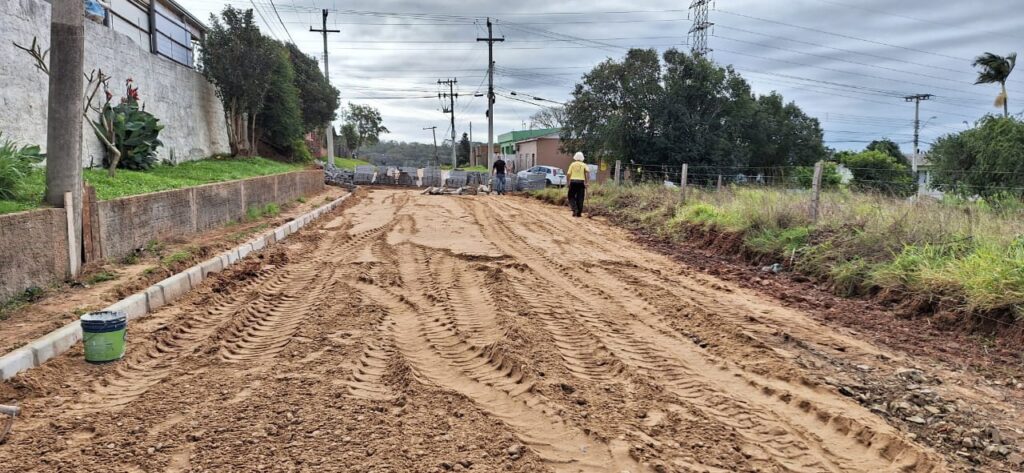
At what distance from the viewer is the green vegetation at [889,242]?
5.78m

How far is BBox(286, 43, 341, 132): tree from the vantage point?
108 feet

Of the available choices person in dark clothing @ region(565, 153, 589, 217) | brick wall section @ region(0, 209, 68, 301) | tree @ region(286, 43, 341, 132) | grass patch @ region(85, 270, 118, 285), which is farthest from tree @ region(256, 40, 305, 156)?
brick wall section @ region(0, 209, 68, 301)

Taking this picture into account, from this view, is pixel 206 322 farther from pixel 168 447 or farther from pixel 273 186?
pixel 273 186

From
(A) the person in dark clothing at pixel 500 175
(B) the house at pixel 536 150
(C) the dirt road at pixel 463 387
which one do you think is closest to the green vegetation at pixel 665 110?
(A) the person in dark clothing at pixel 500 175

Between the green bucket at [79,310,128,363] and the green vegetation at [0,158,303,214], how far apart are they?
7.59ft

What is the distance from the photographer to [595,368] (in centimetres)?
433

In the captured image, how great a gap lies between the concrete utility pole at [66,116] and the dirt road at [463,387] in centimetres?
156

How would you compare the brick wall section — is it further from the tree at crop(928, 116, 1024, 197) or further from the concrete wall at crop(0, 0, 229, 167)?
the tree at crop(928, 116, 1024, 197)

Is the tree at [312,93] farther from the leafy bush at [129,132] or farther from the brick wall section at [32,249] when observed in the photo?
the brick wall section at [32,249]

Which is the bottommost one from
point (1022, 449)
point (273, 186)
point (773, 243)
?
point (1022, 449)

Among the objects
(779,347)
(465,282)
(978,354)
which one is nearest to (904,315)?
(978,354)

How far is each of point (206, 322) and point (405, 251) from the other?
4.08 metres

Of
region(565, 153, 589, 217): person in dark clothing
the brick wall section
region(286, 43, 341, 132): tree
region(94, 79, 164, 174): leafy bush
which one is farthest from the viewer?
region(286, 43, 341, 132): tree

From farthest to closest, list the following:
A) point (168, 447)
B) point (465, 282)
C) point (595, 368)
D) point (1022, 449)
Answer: point (465, 282)
point (595, 368)
point (1022, 449)
point (168, 447)
